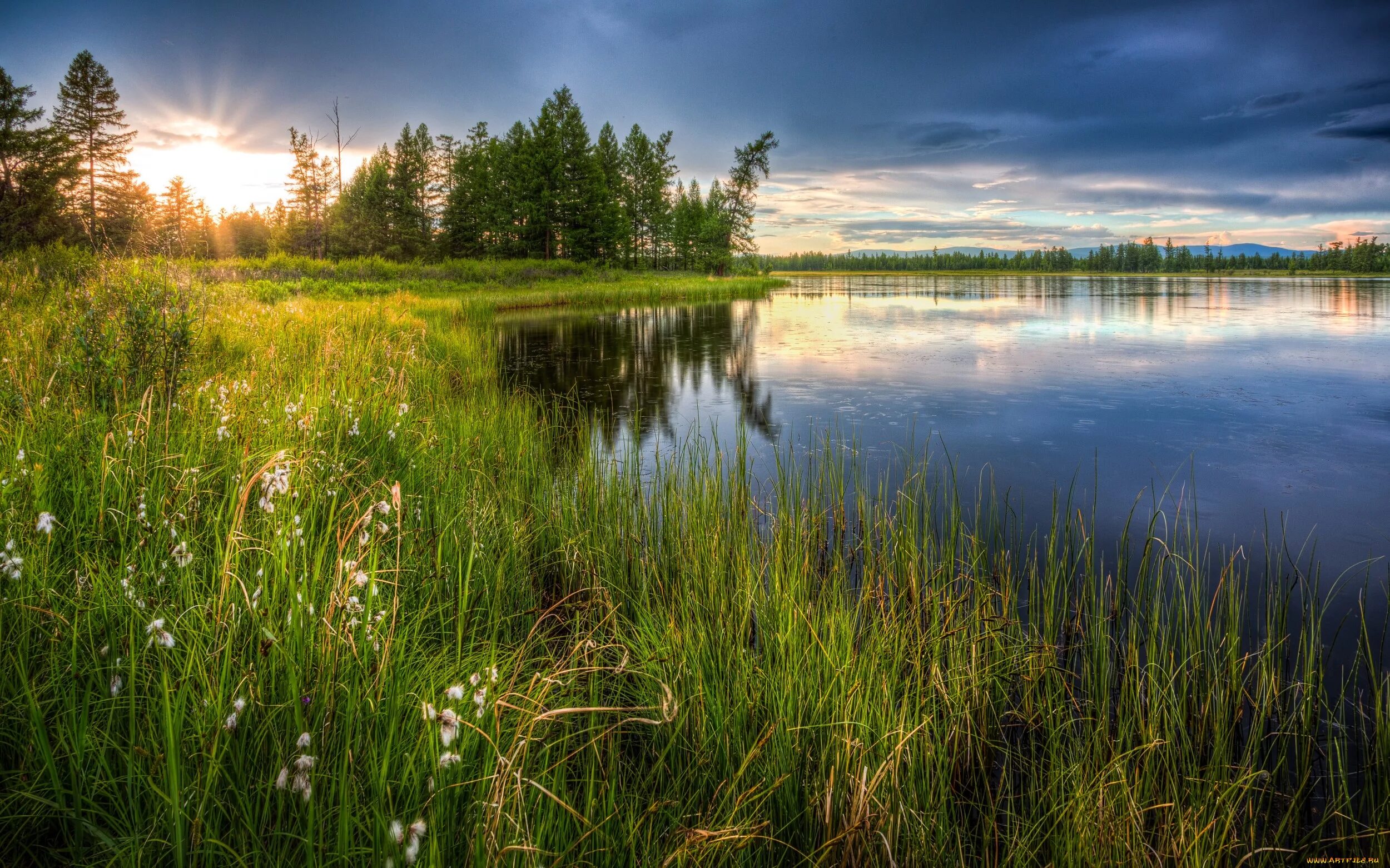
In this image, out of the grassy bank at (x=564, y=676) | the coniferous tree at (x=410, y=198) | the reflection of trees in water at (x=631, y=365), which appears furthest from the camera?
the coniferous tree at (x=410, y=198)

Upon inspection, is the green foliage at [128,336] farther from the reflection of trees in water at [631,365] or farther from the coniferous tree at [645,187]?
the coniferous tree at [645,187]

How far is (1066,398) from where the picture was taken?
1038 cm

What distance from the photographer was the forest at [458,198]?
3588 cm

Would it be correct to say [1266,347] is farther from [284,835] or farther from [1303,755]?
[284,835]

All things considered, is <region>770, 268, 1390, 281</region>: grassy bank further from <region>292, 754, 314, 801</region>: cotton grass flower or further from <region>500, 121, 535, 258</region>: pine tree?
<region>292, 754, 314, 801</region>: cotton grass flower

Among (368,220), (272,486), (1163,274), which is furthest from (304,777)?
(1163,274)

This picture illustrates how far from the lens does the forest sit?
3588cm

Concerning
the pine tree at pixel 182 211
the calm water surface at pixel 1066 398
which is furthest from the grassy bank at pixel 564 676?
the pine tree at pixel 182 211

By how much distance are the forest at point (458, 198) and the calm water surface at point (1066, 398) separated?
25.8 metres

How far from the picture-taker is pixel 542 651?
3.17 meters

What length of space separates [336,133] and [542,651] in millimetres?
23525

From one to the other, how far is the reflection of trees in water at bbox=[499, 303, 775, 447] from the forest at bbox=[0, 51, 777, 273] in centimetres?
2252

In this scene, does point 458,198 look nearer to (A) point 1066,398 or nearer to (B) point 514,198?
(B) point 514,198

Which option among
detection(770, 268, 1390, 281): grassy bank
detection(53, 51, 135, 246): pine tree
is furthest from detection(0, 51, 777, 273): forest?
detection(770, 268, 1390, 281): grassy bank
